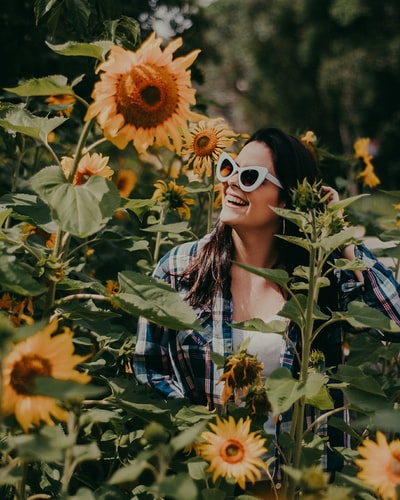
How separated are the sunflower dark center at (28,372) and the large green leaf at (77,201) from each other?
0.54 feet

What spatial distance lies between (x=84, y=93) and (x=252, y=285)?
2.75 feet

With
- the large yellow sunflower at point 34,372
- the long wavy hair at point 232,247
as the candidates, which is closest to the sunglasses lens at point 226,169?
the long wavy hair at point 232,247

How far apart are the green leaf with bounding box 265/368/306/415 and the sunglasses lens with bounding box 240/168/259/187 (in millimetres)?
577

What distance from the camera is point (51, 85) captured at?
100 centimetres

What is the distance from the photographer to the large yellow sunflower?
84 cm

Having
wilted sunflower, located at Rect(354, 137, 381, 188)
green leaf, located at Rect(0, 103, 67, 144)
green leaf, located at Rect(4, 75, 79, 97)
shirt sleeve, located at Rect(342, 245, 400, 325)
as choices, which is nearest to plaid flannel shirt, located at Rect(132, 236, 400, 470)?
shirt sleeve, located at Rect(342, 245, 400, 325)

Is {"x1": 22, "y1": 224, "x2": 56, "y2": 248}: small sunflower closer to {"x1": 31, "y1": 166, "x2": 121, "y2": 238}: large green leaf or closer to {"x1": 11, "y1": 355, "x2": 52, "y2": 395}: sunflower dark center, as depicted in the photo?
{"x1": 31, "y1": 166, "x2": 121, "y2": 238}: large green leaf

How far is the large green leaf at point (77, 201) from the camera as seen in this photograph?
0.93 metres

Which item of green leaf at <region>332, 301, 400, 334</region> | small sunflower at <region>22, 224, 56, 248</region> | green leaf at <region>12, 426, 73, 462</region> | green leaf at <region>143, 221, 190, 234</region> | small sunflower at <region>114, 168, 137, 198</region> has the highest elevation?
small sunflower at <region>114, 168, 137, 198</region>

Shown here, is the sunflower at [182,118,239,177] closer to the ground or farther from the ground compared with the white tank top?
farther from the ground

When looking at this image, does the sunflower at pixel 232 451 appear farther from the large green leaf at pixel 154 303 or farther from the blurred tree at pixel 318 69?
the blurred tree at pixel 318 69

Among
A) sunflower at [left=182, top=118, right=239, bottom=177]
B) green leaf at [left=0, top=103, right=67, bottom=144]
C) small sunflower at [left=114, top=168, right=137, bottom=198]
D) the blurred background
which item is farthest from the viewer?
the blurred background

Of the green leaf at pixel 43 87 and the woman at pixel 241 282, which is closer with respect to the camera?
the green leaf at pixel 43 87

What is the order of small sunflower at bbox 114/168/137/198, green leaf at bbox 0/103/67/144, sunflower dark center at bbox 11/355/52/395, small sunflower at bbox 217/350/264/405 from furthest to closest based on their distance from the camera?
small sunflower at bbox 114/168/137/198 → small sunflower at bbox 217/350/264/405 → green leaf at bbox 0/103/67/144 → sunflower dark center at bbox 11/355/52/395
